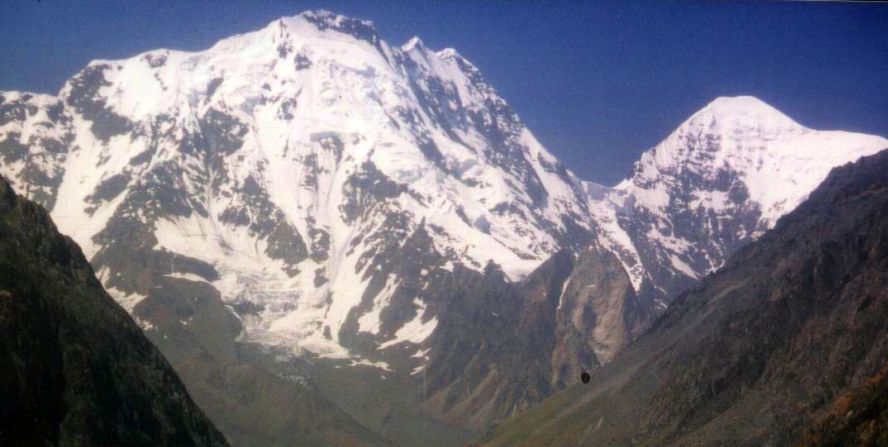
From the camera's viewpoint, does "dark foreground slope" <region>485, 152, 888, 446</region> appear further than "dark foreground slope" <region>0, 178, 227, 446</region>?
Yes

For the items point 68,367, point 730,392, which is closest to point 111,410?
point 68,367

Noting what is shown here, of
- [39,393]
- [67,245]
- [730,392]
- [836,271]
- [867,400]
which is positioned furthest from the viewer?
[836,271]

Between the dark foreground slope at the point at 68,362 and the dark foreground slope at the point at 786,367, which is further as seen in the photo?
the dark foreground slope at the point at 786,367

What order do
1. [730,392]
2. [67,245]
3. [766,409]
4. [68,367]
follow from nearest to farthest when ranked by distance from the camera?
[68,367] → [67,245] → [766,409] → [730,392]

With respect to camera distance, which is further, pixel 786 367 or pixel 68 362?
pixel 786 367

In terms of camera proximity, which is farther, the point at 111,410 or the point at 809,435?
the point at 809,435

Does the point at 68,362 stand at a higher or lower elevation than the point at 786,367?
higher

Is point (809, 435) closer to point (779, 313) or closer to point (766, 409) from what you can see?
point (766, 409)

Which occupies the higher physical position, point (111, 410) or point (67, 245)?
point (67, 245)
